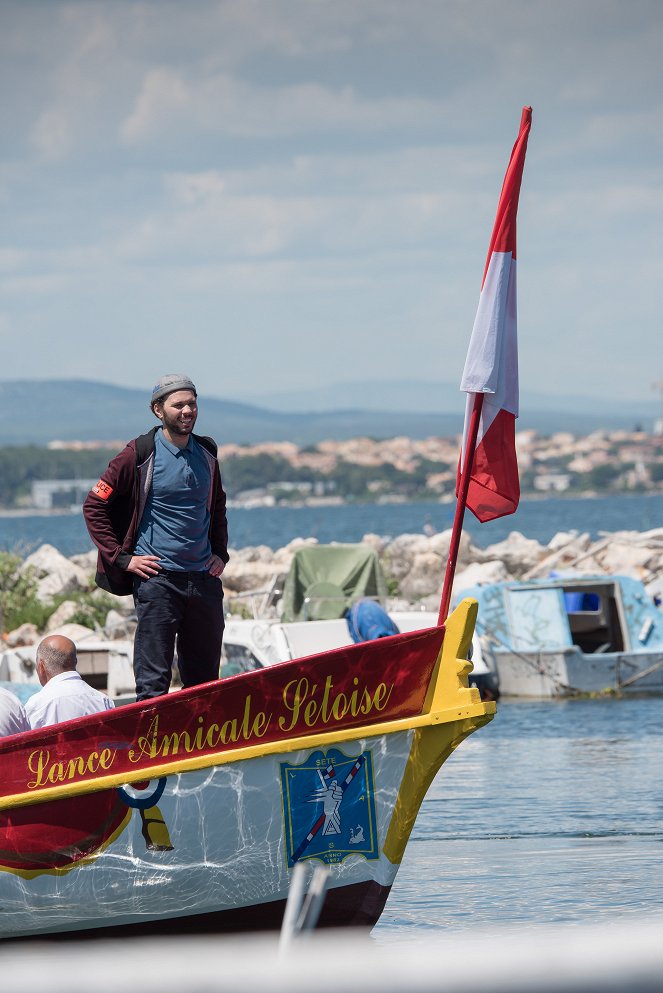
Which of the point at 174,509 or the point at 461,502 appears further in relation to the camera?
the point at 174,509

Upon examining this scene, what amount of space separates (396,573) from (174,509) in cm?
2445

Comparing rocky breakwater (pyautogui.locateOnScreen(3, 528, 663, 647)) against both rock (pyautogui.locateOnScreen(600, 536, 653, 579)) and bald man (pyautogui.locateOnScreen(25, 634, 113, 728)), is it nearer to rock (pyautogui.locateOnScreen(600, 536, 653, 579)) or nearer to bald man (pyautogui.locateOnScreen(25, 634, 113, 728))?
rock (pyautogui.locateOnScreen(600, 536, 653, 579))

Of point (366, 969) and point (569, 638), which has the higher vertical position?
point (366, 969)

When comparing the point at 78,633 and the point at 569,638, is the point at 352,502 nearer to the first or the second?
the point at 78,633

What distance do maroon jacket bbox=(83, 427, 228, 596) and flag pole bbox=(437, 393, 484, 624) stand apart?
3.92 feet

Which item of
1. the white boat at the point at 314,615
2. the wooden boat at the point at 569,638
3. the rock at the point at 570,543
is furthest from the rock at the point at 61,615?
the rock at the point at 570,543

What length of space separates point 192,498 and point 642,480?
16505cm

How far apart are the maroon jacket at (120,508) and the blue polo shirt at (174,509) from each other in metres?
0.04

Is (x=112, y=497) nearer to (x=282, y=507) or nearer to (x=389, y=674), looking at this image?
(x=389, y=674)

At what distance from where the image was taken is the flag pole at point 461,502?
650 cm

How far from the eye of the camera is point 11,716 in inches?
263

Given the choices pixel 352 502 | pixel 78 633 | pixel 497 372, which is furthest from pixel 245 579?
pixel 352 502

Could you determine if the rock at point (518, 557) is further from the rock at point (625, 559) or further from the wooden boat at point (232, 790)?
the wooden boat at point (232, 790)

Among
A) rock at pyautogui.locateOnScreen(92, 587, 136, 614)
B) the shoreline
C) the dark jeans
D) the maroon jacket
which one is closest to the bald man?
the dark jeans
